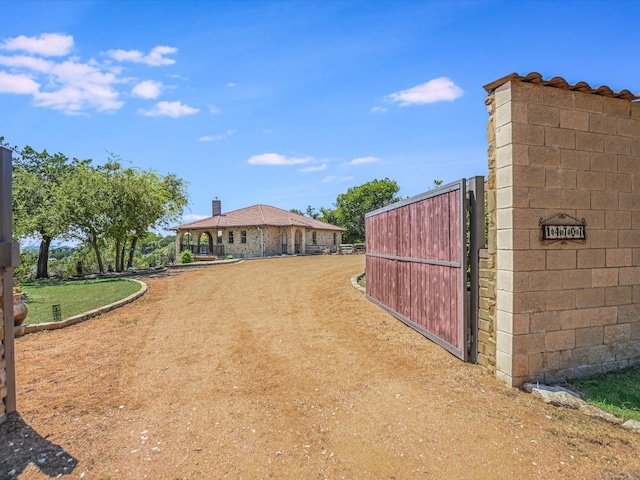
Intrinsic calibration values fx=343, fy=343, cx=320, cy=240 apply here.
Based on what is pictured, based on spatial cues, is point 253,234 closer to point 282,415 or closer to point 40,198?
point 40,198

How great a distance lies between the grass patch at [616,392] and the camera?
12.2 feet

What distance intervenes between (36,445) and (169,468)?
1445 mm

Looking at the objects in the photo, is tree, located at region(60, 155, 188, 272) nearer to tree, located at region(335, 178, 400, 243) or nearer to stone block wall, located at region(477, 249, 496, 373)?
stone block wall, located at region(477, 249, 496, 373)

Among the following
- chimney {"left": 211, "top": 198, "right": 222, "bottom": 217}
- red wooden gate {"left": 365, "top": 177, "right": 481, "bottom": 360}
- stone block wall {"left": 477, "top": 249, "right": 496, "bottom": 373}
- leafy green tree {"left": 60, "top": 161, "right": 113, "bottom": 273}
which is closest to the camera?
stone block wall {"left": 477, "top": 249, "right": 496, "bottom": 373}

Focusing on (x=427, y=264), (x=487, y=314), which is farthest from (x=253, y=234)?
(x=487, y=314)

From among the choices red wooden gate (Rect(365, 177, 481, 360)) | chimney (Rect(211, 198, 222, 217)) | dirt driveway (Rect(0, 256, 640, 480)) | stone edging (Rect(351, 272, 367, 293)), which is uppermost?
chimney (Rect(211, 198, 222, 217))

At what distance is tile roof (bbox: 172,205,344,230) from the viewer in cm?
2795

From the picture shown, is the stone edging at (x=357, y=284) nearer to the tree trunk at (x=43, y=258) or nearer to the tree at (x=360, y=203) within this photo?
the tree trunk at (x=43, y=258)

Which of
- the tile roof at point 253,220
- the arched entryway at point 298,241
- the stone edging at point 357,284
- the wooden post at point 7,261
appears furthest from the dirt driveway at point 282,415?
the arched entryway at point 298,241

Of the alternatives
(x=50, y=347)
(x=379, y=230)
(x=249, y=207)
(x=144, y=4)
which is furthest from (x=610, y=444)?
(x=249, y=207)

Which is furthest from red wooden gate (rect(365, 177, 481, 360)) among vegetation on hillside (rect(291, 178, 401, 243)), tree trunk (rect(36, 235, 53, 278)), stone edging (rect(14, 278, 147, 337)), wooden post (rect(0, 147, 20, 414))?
vegetation on hillside (rect(291, 178, 401, 243))

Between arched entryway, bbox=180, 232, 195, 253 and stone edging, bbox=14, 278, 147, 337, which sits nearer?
stone edging, bbox=14, 278, 147, 337

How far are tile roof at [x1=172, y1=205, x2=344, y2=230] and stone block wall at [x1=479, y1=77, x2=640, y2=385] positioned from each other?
23.7 metres

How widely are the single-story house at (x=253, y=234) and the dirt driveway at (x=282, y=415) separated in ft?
69.1
